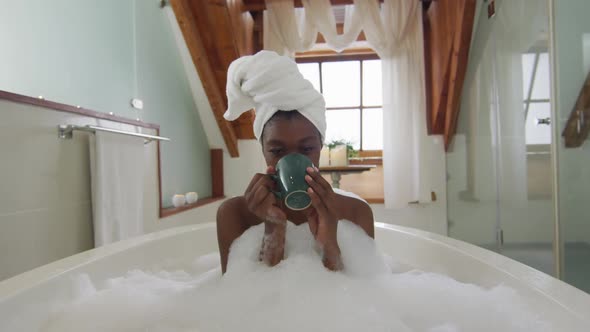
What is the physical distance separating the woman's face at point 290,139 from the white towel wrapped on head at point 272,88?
0.09ft

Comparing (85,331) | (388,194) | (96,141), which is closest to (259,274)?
(85,331)

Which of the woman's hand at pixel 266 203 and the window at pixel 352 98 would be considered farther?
the window at pixel 352 98

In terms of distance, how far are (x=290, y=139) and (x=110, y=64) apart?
4.27 feet

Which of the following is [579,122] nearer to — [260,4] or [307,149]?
[307,149]

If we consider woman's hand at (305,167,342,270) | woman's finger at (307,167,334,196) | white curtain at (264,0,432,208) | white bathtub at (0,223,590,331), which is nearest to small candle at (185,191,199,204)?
white bathtub at (0,223,590,331)

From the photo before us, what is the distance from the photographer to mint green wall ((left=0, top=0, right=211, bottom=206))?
119 cm

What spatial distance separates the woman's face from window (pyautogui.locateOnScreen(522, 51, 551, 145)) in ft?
4.31

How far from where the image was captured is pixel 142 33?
1986 millimetres

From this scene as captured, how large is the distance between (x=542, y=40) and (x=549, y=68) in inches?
6.4

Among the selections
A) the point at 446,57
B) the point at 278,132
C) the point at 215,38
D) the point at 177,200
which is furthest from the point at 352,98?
the point at 278,132

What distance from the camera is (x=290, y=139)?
0.90 m

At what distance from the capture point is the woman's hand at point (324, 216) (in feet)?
2.31

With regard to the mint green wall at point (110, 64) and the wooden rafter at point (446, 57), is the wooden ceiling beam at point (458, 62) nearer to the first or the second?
the wooden rafter at point (446, 57)

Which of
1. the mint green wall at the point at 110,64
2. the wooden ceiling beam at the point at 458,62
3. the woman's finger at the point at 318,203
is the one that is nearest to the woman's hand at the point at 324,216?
the woman's finger at the point at 318,203
